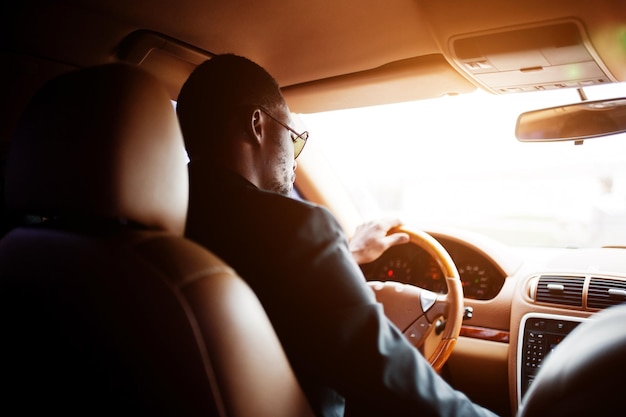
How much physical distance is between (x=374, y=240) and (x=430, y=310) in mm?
422

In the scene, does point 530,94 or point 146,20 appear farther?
point 530,94

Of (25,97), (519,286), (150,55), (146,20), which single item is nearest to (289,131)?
(146,20)

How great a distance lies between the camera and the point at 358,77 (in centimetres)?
333

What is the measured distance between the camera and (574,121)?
2992 mm

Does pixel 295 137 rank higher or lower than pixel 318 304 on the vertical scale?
higher

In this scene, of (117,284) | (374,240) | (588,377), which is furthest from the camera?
(374,240)

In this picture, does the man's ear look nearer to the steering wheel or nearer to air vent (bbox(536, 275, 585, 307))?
the steering wheel

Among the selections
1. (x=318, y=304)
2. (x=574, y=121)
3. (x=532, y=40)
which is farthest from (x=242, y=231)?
(x=574, y=121)

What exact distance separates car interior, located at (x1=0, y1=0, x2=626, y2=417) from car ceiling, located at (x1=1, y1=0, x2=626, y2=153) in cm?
1

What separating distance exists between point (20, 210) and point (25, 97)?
1703 mm

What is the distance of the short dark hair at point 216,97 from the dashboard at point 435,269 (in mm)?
1596

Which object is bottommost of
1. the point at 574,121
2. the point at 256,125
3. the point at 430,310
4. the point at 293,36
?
the point at 430,310

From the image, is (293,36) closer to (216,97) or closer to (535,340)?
(216,97)

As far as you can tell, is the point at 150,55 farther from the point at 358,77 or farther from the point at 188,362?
the point at 188,362
